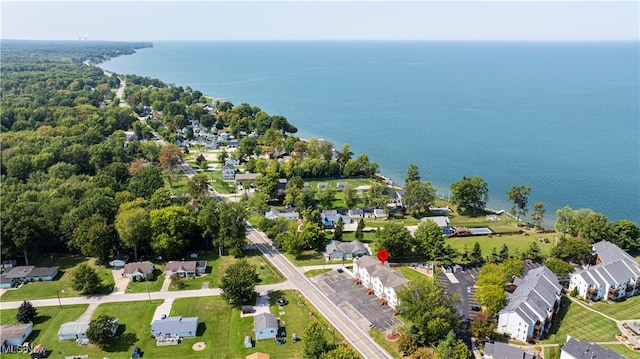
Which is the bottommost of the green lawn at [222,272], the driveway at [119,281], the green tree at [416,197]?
the driveway at [119,281]

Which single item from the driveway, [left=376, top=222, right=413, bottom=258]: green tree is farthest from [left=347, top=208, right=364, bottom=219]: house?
the driveway

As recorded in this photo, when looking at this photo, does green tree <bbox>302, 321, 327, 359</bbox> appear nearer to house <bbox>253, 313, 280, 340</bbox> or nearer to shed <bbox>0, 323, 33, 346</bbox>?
house <bbox>253, 313, 280, 340</bbox>

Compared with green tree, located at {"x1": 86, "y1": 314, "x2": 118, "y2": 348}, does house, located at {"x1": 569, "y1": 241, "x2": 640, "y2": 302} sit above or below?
above

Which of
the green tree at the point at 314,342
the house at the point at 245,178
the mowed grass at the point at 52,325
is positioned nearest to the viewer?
the green tree at the point at 314,342

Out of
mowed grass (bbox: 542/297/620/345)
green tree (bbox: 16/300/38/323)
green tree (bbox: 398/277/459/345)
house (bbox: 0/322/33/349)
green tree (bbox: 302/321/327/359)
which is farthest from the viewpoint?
green tree (bbox: 16/300/38/323)

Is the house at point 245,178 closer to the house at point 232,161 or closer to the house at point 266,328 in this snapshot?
the house at point 232,161

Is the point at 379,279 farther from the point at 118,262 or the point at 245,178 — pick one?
the point at 245,178

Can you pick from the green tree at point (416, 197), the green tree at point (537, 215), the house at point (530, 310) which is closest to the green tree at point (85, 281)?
the house at point (530, 310)
